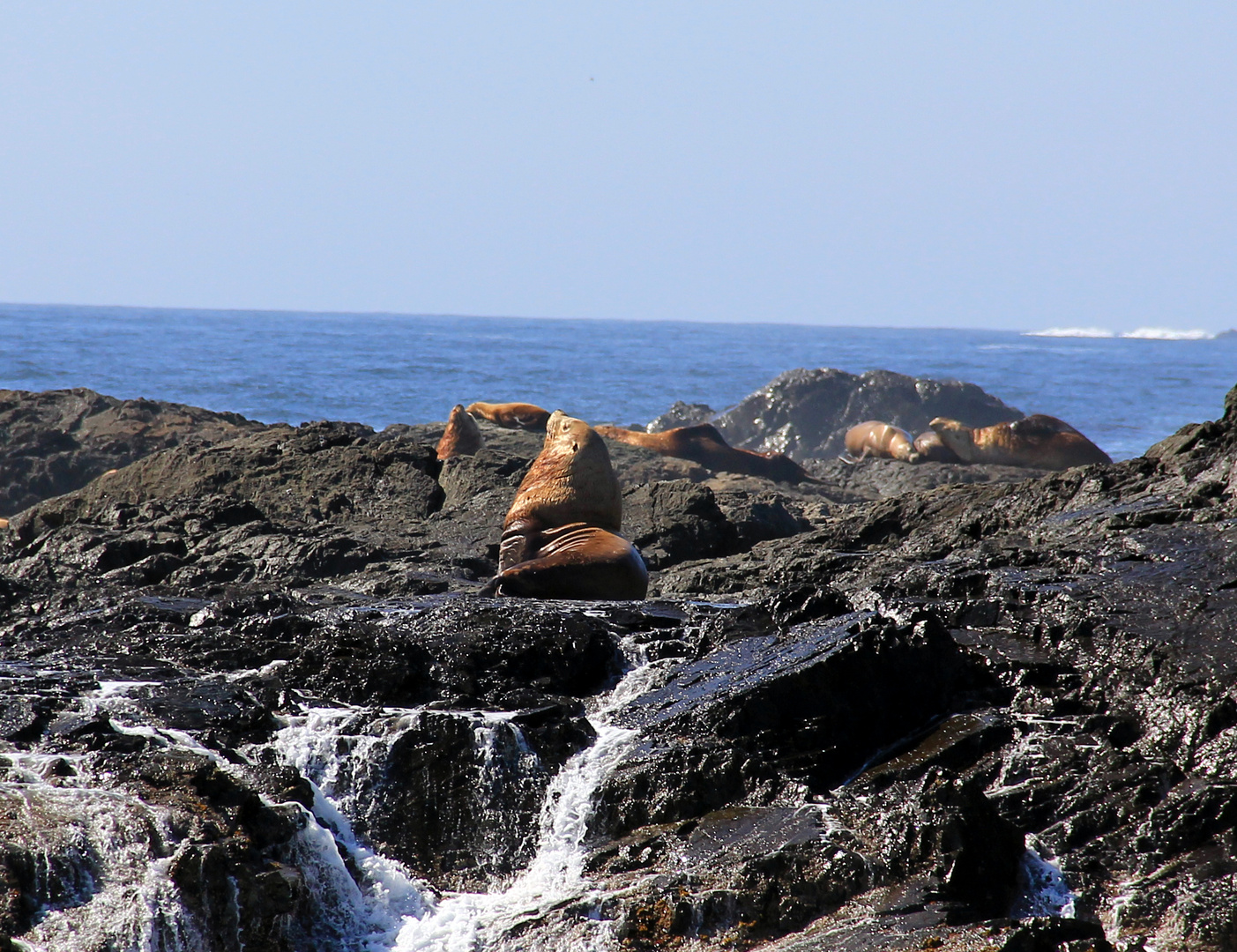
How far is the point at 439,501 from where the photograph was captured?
11.1 metres

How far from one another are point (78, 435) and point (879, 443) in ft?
42.6

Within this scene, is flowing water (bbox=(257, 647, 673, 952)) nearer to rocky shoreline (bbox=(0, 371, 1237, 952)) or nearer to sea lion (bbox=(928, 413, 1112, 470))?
rocky shoreline (bbox=(0, 371, 1237, 952))

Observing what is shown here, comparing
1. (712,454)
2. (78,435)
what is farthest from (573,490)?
(78,435)

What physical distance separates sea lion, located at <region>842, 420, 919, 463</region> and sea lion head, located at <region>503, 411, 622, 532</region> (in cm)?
1251

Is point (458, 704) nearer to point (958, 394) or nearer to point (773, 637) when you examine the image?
point (773, 637)

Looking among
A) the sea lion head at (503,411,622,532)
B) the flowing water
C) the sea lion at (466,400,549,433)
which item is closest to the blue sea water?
the sea lion at (466,400,549,433)

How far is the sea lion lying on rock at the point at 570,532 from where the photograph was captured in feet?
25.3

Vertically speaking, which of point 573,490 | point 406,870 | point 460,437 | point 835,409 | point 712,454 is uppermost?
point 573,490

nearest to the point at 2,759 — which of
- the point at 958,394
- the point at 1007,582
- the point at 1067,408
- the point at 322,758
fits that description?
the point at 322,758

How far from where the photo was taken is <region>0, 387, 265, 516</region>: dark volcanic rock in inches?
599

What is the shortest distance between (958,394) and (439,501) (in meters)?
18.5

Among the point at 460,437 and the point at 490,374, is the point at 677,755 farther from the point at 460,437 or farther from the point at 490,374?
the point at 490,374

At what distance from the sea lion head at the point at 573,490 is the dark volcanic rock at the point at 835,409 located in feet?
56.6

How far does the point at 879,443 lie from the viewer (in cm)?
2147
